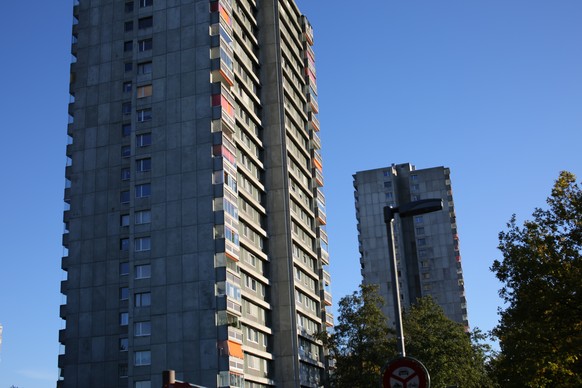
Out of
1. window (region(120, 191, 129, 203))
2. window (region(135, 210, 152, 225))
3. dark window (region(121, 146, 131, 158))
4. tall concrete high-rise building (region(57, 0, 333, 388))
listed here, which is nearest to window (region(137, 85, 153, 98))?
tall concrete high-rise building (region(57, 0, 333, 388))

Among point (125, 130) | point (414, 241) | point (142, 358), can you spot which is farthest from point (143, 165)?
point (414, 241)

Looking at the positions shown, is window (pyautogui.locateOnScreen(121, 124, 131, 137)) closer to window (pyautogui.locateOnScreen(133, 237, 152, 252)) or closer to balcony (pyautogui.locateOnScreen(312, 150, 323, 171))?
window (pyautogui.locateOnScreen(133, 237, 152, 252))

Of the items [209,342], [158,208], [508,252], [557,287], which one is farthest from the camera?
[158,208]

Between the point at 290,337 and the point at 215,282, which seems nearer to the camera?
the point at 215,282

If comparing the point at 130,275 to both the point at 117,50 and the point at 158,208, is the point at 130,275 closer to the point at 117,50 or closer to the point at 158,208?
the point at 158,208

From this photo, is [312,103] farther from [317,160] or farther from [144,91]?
[144,91]

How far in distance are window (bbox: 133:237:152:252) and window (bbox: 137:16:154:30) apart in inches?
789

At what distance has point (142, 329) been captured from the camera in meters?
61.7

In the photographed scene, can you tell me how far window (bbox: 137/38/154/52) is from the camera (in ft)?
230

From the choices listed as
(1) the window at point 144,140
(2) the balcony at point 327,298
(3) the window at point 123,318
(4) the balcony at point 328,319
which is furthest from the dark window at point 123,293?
(4) the balcony at point 328,319

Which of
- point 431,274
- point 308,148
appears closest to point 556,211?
point 308,148

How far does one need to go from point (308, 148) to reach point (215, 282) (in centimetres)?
3448

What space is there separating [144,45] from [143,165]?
11607mm

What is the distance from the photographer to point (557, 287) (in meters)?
36.8
